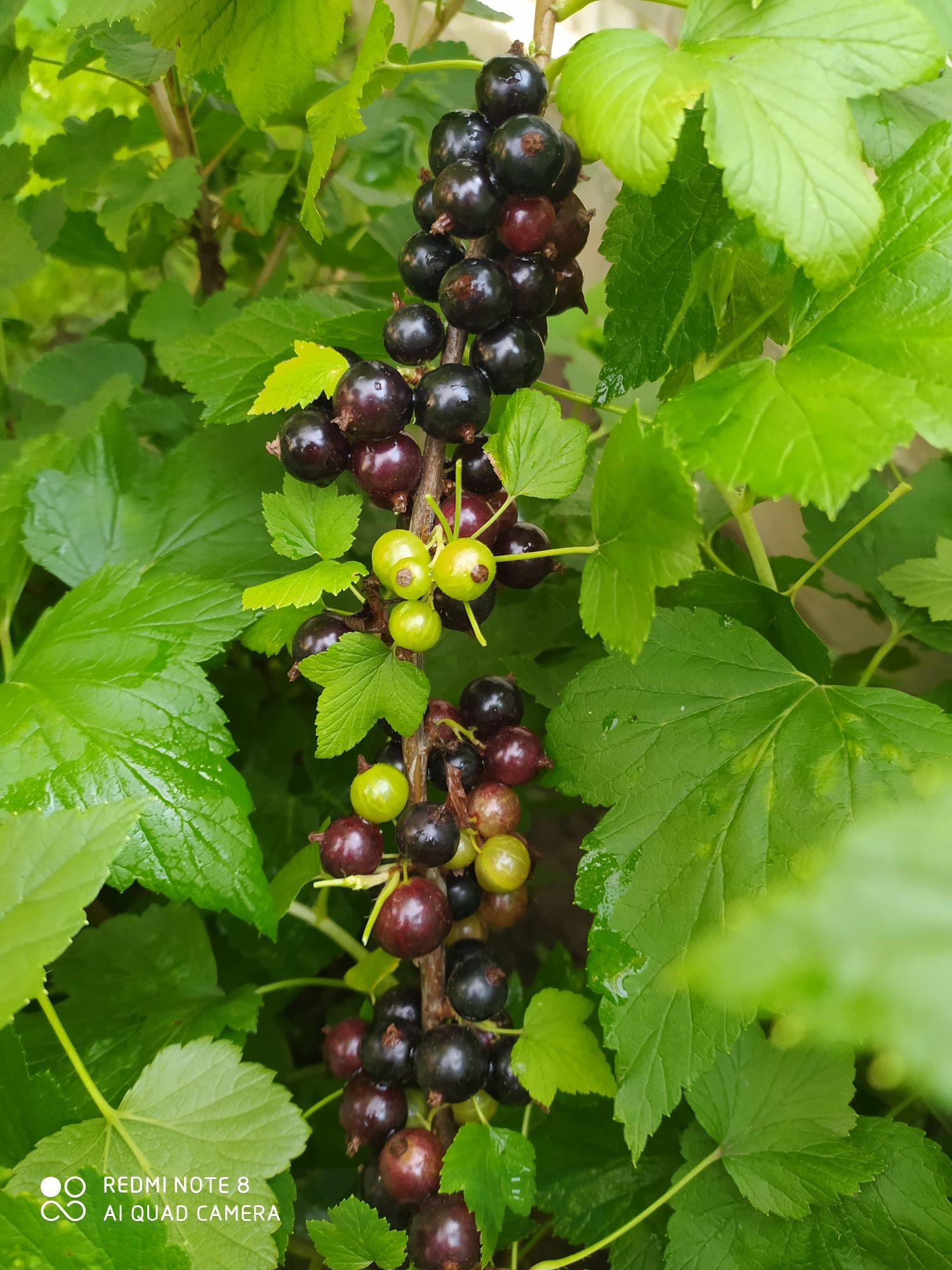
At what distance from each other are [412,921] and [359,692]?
14 centimetres

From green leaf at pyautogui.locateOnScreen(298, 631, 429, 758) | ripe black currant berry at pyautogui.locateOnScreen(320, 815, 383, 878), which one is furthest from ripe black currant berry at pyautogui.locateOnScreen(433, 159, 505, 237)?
ripe black currant berry at pyautogui.locateOnScreen(320, 815, 383, 878)

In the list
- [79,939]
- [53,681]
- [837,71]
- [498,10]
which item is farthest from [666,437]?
[498,10]

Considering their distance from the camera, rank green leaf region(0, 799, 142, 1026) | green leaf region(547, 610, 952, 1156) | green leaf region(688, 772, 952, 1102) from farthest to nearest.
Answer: green leaf region(547, 610, 952, 1156), green leaf region(0, 799, 142, 1026), green leaf region(688, 772, 952, 1102)

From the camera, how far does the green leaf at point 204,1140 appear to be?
1.49 ft

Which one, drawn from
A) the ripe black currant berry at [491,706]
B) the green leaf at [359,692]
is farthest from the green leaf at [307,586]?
the ripe black currant berry at [491,706]

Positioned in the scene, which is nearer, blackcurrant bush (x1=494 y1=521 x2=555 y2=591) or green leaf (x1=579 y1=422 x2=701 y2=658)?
green leaf (x1=579 y1=422 x2=701 y2=658)

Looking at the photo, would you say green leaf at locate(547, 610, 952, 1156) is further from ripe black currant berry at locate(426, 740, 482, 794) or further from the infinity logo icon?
the infinity logo icon

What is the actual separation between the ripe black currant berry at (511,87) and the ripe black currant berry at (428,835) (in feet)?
1.33

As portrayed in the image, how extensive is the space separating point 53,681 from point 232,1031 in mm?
335

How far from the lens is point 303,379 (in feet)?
1.57

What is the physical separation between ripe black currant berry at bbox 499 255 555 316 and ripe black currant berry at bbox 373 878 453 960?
354 millimetres

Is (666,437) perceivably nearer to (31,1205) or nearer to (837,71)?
(837,71)

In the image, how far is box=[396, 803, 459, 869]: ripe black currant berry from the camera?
472 mm

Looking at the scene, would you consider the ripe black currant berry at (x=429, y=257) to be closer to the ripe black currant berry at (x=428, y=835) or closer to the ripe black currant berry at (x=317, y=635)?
the ripe black currant berry at (x=317, y=635)
